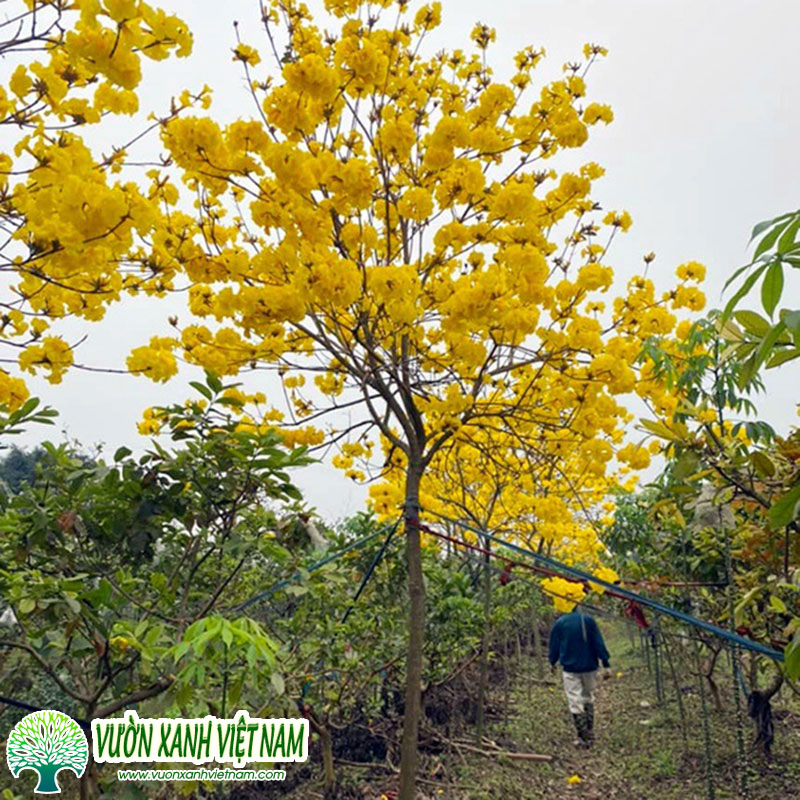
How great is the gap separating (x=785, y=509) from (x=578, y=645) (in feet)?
16.8

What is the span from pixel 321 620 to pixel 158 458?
2.02 metres

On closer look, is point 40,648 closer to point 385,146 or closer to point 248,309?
point 248,309

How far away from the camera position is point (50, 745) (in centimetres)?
184

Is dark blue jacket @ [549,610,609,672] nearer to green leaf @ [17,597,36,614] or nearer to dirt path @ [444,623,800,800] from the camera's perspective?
dirt path @ [444,623,800,800]

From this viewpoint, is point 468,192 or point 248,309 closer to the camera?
point 248,309

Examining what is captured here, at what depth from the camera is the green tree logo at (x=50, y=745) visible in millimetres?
1796

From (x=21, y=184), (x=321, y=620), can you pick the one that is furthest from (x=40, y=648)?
(x=321, y=620)

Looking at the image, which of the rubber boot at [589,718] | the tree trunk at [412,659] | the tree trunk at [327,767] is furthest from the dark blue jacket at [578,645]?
the tree trunk at [412,659]

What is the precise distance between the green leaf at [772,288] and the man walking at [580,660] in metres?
4.93

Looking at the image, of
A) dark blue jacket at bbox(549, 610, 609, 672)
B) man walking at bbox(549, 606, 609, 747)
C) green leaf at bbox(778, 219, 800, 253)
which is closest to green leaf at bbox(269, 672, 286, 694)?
green leaf at bbox(778, 219, 800, 253)

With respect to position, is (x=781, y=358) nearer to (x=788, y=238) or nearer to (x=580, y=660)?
(x=788, y=238)

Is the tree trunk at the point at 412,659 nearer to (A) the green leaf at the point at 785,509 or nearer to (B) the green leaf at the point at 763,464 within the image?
(B) the green leaf at the point at 763,464

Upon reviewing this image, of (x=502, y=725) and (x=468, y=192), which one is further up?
(x=468, y=192)

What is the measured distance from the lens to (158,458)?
2045 mm
